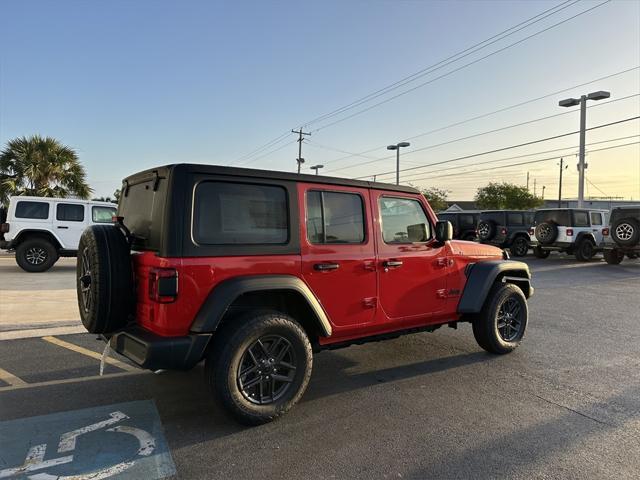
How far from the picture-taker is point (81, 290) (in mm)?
3932

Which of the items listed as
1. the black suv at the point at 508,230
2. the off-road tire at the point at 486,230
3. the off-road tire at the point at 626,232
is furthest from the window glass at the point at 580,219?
the off-road tire at the point at 486,230

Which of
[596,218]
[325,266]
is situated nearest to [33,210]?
Result: [325,266]

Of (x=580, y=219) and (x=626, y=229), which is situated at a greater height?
(x=580, y=219)

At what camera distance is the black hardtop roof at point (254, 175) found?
10.8 feet

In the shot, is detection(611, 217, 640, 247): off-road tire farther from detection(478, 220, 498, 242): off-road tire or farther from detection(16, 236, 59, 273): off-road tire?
detection(16, 236, 59, 273): off-road tire

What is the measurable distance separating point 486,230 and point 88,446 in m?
18.0

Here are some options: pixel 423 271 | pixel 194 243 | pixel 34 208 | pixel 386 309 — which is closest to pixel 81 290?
pixel 194 243

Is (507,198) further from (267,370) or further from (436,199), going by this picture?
(267,370)

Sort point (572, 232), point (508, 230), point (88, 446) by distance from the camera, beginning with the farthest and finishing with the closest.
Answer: point (508, 230), point (572, 232), point (88, 446)

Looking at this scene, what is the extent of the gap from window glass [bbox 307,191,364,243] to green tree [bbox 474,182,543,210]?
57.1 metres

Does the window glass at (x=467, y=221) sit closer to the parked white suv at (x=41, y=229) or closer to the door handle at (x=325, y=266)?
the parked white suv at (x=41, y=229)

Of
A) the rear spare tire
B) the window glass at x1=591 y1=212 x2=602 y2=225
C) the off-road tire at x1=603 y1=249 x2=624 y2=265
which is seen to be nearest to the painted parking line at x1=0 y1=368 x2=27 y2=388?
the rear spare tire

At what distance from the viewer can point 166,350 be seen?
3.10m

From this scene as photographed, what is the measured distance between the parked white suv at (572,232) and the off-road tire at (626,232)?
162 centimetres
